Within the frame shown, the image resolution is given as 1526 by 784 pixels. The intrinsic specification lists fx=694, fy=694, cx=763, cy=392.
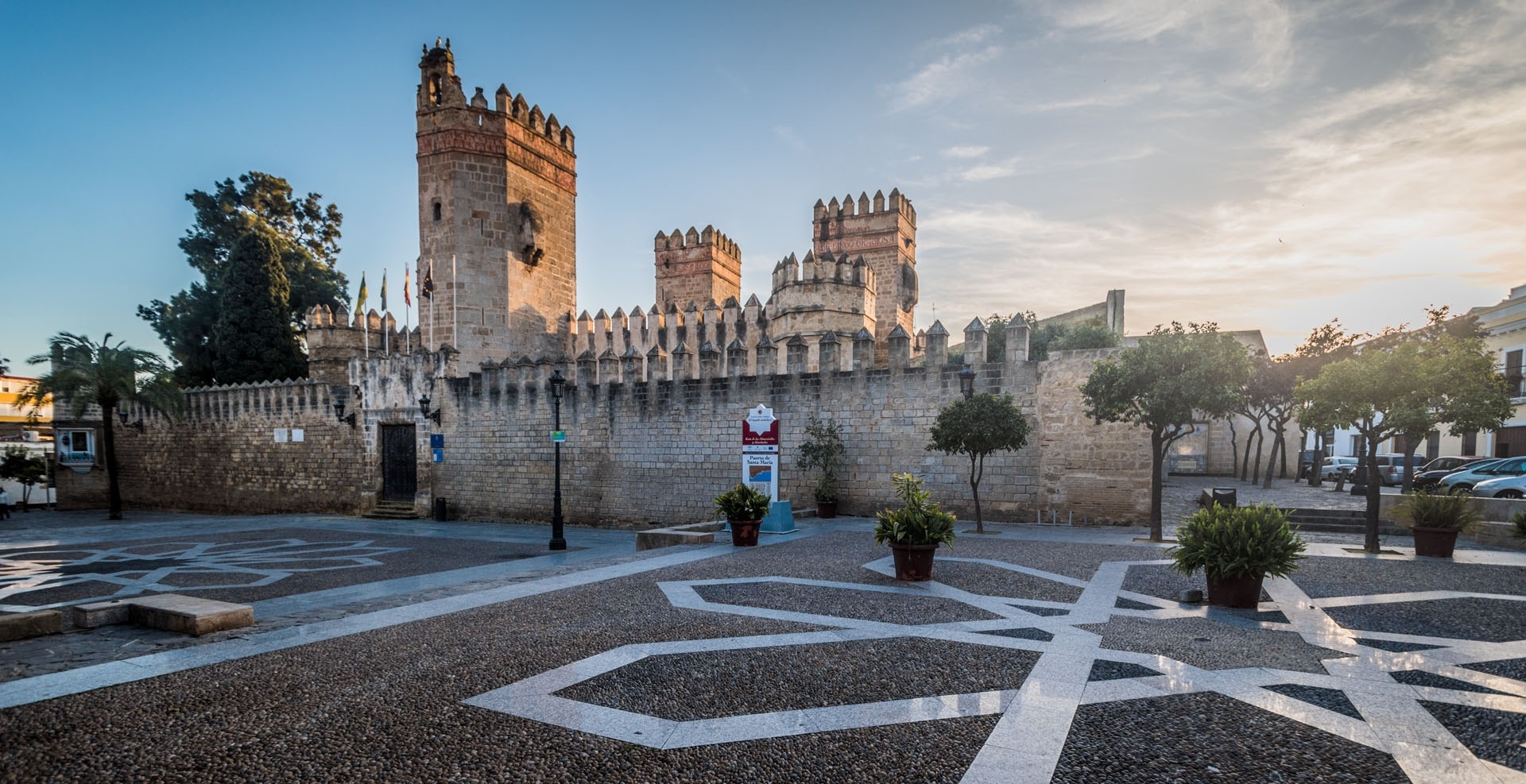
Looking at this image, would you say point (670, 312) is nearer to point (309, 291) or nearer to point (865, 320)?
point (865, 320)

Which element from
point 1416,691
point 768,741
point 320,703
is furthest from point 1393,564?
point 320,703

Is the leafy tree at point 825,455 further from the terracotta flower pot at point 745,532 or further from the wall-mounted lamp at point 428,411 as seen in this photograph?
the wall-mounted lamp at point 428,411

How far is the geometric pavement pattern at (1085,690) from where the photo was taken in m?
3.92

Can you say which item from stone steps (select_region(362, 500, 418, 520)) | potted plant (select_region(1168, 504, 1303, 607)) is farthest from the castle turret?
potted plant (select_region(1168, 504, 1303, 607))

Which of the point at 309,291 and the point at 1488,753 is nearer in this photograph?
the point at 1488,753

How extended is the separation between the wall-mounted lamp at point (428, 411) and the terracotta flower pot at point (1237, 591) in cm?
2047

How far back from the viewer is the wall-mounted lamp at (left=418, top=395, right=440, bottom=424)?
21.4m

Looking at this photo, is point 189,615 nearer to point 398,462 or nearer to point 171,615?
point 171,615

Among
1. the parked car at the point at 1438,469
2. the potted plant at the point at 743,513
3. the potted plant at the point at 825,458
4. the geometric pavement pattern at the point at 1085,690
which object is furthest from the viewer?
the parked car at the point at 1438,469

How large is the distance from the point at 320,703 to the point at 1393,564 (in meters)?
12.8

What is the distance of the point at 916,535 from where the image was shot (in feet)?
28.3

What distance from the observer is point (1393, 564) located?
9695 mm

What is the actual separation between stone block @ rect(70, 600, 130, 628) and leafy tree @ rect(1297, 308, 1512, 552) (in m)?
15.6

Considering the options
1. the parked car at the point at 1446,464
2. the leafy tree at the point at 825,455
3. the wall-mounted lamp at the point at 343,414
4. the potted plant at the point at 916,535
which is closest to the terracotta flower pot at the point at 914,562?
the potted plant at the point at 916,535
